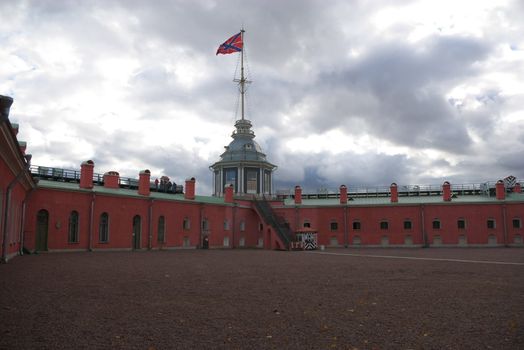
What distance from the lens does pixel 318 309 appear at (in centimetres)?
1127

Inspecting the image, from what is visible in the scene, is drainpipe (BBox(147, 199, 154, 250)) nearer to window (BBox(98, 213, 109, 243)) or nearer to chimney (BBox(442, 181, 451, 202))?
window (BBox(98, 213, 109, 243))

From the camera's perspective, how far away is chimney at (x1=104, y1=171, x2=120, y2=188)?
41.4 m

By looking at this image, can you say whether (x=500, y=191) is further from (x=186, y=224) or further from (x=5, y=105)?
(x=5, y=105)

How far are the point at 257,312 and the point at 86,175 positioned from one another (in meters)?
30.7

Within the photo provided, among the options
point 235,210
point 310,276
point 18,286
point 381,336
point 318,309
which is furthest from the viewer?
point 235,210

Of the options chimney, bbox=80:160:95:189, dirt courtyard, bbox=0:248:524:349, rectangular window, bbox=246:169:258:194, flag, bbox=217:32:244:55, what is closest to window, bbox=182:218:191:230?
chimney, bbox=80:160:95:189

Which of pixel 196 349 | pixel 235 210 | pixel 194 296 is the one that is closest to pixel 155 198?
pixel 235 210

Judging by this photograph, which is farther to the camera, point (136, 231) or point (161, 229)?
point (161, 229)

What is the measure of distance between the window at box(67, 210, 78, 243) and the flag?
25617 millimetres

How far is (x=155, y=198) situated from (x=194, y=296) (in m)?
30.6

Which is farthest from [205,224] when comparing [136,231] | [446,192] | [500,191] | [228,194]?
[500,191]

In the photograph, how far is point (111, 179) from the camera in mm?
41562

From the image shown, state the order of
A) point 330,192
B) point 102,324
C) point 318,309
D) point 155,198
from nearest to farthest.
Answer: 1. point 102,324
2. point 318,309
3. point 155,198
4. point 330,192

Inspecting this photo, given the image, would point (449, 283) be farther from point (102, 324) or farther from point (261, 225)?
point (261, 225)
